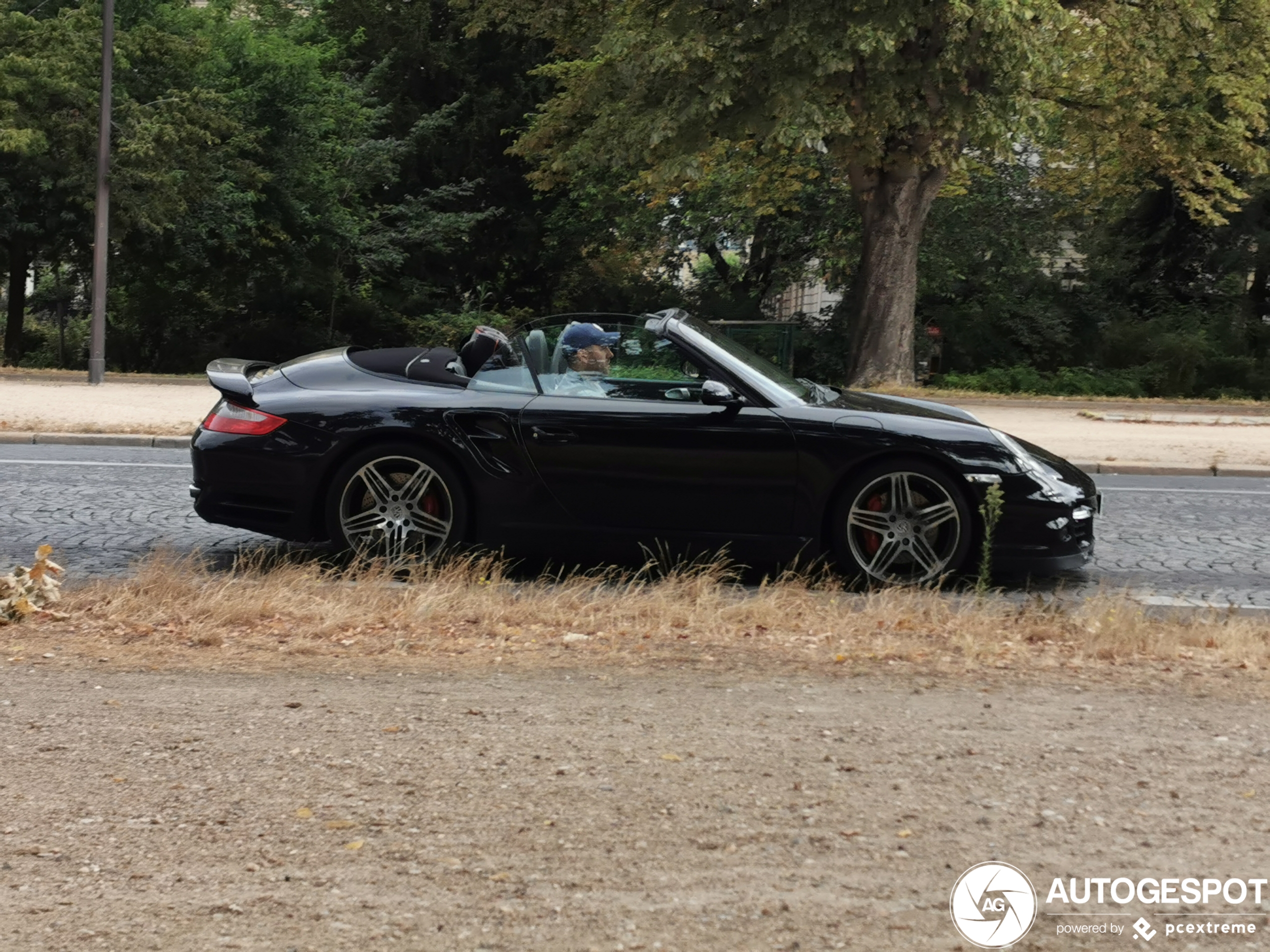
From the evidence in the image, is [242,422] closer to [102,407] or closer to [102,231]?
[102,407]

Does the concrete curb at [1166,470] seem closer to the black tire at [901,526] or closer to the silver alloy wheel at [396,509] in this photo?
the black tire at [901,526]

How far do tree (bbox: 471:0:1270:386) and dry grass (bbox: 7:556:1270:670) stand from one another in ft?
49.0

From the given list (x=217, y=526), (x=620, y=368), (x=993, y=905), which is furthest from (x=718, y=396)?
(x=993, y=905)

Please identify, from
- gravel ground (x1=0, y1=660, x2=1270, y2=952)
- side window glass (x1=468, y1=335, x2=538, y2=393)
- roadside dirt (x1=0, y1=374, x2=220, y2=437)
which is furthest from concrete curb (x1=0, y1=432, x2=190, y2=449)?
gravel ground (x1=0, y1=660, x2=1270, y2=952)

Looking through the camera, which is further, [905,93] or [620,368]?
[905,93]

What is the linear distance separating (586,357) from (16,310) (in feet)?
97.6

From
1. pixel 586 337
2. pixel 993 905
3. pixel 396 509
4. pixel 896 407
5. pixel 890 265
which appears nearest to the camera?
pixel 993 905

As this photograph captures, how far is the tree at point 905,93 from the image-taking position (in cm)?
2075

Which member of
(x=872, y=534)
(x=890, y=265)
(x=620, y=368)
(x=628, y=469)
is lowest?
(x=872, y=534)

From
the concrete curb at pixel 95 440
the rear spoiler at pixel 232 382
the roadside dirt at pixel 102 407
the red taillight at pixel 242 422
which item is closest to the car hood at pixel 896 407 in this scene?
the red taillight at pixel 242 422

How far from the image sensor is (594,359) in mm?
7434

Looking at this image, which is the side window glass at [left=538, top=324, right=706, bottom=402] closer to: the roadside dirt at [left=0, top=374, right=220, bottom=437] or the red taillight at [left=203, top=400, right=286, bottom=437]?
the red taillight at [left=203, top=400, right=286, bottom=437]

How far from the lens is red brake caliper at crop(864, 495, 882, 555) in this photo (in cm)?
721

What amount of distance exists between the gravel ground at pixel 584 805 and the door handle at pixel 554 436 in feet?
7.58
